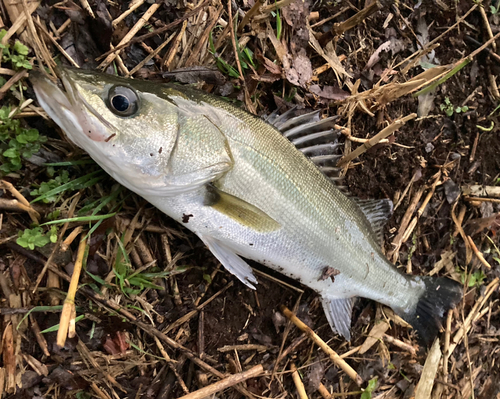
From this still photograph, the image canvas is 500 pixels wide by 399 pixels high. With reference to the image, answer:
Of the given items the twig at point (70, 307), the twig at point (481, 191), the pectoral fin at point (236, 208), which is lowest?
the twig at point (481, 191)

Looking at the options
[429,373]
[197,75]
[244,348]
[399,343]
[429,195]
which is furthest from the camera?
[429,195]

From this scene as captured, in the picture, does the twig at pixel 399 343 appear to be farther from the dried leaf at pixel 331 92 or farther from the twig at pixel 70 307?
the twig at pixel 70 307

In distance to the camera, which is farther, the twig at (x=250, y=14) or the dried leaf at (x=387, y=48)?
the dried leaf at (x=387, y=48)

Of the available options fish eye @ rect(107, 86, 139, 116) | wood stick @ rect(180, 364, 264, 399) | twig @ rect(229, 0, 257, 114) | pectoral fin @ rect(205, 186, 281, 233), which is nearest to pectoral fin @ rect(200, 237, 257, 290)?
pectoral fin @ rect(205, 186, 281, 233)

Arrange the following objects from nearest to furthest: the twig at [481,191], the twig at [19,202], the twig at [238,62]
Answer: the twig at [19,202] → the twig at [238,62] → the twig at [481,191]

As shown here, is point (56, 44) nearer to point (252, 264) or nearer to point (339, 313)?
point (252, 264)

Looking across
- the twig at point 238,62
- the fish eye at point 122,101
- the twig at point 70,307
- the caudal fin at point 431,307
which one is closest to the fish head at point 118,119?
the fish eye at point 122,101

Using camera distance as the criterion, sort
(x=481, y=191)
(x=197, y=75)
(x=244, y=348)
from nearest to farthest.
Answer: (x=197, y=75) < (x=244, y=348) < (x=481, y=191)

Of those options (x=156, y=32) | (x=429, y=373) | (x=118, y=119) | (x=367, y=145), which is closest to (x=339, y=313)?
(x=429, y=373)
